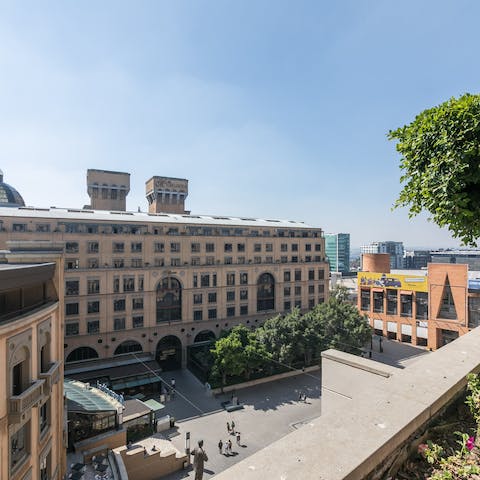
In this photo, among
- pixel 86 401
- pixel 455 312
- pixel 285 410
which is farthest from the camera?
pixel 455 312

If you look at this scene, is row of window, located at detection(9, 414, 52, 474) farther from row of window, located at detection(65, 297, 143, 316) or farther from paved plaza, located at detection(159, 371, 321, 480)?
row of window, located at detection(65, 297, 143, 316)

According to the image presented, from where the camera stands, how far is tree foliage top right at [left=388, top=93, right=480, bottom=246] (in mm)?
8648

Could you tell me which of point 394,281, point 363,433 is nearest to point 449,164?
point 363,433

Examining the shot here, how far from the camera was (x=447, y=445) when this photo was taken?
4.95 meters

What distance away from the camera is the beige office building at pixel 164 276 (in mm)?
42844

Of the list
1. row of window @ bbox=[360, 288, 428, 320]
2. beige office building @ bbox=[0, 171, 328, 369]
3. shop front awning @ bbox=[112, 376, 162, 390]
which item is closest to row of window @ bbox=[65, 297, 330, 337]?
beige office building @ bbox=[0, 171, 328, 369]

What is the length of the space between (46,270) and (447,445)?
1754cm

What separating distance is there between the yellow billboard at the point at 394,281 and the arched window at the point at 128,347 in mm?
42467

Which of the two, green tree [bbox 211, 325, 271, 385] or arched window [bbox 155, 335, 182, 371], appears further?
arched window [bbox 155, 335, 182, 371]

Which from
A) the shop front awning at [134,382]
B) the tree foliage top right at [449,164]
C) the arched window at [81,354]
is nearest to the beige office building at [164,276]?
the arched window at [81,354]

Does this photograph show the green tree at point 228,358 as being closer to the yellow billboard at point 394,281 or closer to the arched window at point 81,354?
the arched window at point 81,354

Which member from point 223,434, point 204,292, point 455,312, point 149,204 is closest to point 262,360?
point 223,434

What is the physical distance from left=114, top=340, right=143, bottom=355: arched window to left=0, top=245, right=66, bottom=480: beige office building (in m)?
25.9

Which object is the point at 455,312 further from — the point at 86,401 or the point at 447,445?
the point at 447,445
